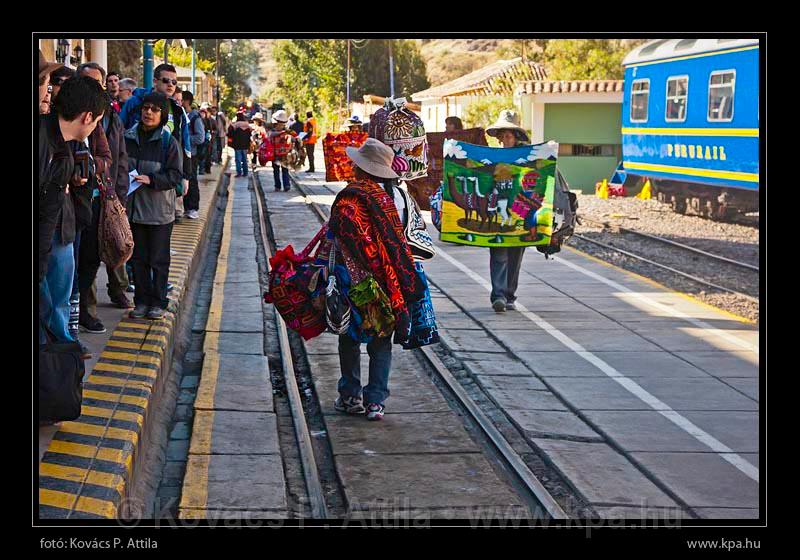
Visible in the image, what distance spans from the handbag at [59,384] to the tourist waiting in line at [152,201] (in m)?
3.24

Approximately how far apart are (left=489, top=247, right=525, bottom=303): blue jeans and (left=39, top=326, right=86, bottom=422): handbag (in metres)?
6.17

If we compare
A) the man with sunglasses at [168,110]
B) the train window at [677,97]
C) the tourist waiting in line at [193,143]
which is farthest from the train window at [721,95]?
the man with sunglasses at [168,110]

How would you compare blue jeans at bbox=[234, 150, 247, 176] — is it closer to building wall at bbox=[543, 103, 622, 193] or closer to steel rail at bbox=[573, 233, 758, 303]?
building wall at bbox=[543, 103, 622, 193]

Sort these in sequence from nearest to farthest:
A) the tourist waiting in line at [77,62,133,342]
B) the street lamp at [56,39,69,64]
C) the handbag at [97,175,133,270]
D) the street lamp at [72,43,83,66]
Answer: the handbag at [97,175,133,270] < the tourist waiting in line at [77,62,133,342] < the street lamp at [56,39,69,64] < the street lamp at [72,43,83,66]

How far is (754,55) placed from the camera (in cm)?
1922

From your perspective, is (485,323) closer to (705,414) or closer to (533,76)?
(705,414)

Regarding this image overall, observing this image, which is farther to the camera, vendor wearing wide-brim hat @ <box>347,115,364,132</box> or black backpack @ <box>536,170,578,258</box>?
vendor wearing wide-brim hat @ <box>347,115,364,132</box>

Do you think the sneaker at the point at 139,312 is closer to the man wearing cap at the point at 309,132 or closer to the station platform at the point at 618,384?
the station platform at the point at 618,384

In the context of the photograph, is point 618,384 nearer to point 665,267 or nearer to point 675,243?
point 665,267

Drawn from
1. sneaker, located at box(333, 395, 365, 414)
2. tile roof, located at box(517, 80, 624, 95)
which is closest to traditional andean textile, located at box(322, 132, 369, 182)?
tile roof, located at box(517, 80, 624, 95)

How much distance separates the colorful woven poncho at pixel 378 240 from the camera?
7102 millimetres

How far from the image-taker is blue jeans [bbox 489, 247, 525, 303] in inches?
456
